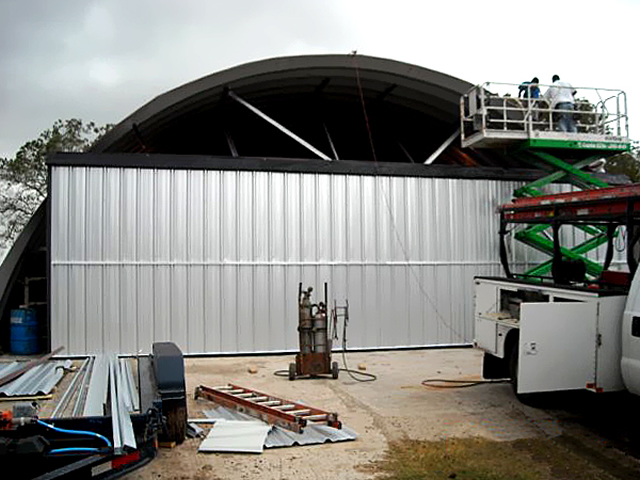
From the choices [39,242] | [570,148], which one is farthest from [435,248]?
[39,242]

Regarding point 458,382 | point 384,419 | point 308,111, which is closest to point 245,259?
point 458,382

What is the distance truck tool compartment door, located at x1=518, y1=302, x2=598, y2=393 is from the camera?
288 inches

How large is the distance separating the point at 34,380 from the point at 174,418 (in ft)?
6.54

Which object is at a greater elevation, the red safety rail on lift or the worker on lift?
the worker on lift

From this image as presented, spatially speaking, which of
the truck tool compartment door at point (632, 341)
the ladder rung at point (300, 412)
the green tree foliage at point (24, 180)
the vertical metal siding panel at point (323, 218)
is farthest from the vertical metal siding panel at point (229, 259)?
the green tree foliage at point (24, 180)

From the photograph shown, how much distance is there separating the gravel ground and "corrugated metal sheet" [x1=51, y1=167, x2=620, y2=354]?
160 cm

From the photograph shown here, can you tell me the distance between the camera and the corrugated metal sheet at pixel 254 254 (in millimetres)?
13305

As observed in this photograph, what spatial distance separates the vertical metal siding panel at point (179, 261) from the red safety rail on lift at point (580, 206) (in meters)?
7.13

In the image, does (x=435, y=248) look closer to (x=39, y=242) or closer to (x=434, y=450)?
(x=434, y=450)

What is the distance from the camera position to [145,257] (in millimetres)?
13539

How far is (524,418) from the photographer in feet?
27.2

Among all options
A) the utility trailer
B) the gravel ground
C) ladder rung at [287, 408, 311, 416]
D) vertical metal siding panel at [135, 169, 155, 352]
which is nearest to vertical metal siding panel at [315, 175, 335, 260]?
the gravel ground

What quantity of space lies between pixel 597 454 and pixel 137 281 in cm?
987

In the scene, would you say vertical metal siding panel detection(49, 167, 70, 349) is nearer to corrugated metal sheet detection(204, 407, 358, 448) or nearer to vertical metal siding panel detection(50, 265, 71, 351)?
vertical metal siding panel detection(50, 265, 71, 351)
